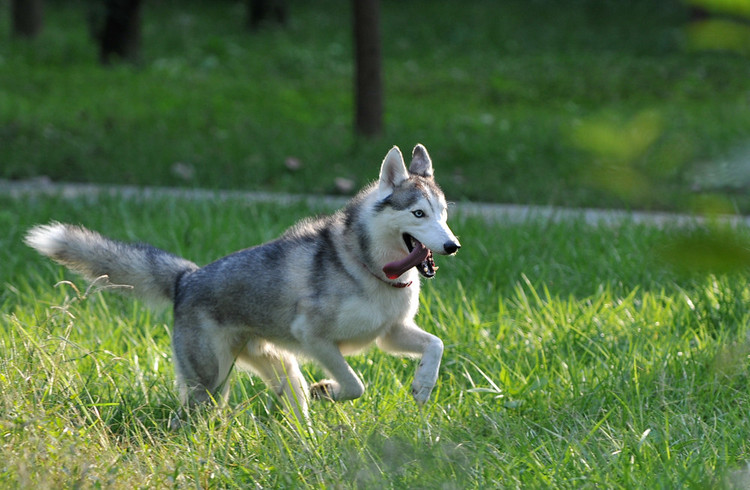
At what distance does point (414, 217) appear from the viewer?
152 inches

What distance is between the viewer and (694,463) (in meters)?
3.21

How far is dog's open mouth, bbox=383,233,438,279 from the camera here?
381 cm

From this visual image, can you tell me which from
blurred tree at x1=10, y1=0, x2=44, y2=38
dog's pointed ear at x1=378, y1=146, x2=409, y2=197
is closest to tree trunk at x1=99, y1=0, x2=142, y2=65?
blurred tree at x1=10, y1=0, x2=44, y2=38

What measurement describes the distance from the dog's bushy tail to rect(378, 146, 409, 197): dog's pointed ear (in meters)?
1.08

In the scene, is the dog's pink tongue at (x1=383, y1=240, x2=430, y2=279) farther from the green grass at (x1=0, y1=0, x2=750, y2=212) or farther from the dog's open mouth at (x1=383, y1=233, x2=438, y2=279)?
the green grass at (x1=0, y1=0, x2=750, y2=212)

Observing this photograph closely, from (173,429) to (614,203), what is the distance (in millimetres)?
5632

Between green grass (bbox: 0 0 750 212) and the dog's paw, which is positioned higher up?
the dog's paw

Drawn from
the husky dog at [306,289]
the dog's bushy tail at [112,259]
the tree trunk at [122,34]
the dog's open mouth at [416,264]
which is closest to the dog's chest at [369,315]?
the husky dog at [306,289]

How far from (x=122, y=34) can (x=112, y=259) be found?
13.9m

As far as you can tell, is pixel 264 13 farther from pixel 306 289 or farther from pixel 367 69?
pixel 306 289

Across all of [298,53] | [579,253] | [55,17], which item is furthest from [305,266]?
[55,17]

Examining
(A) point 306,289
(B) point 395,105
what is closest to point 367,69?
(B) point 395,105

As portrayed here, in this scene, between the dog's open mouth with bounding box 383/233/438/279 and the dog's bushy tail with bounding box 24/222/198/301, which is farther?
the dog's bushy tail with bounding box 24/222/198/301

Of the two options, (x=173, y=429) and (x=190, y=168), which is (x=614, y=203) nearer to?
(x=190, y=168)
